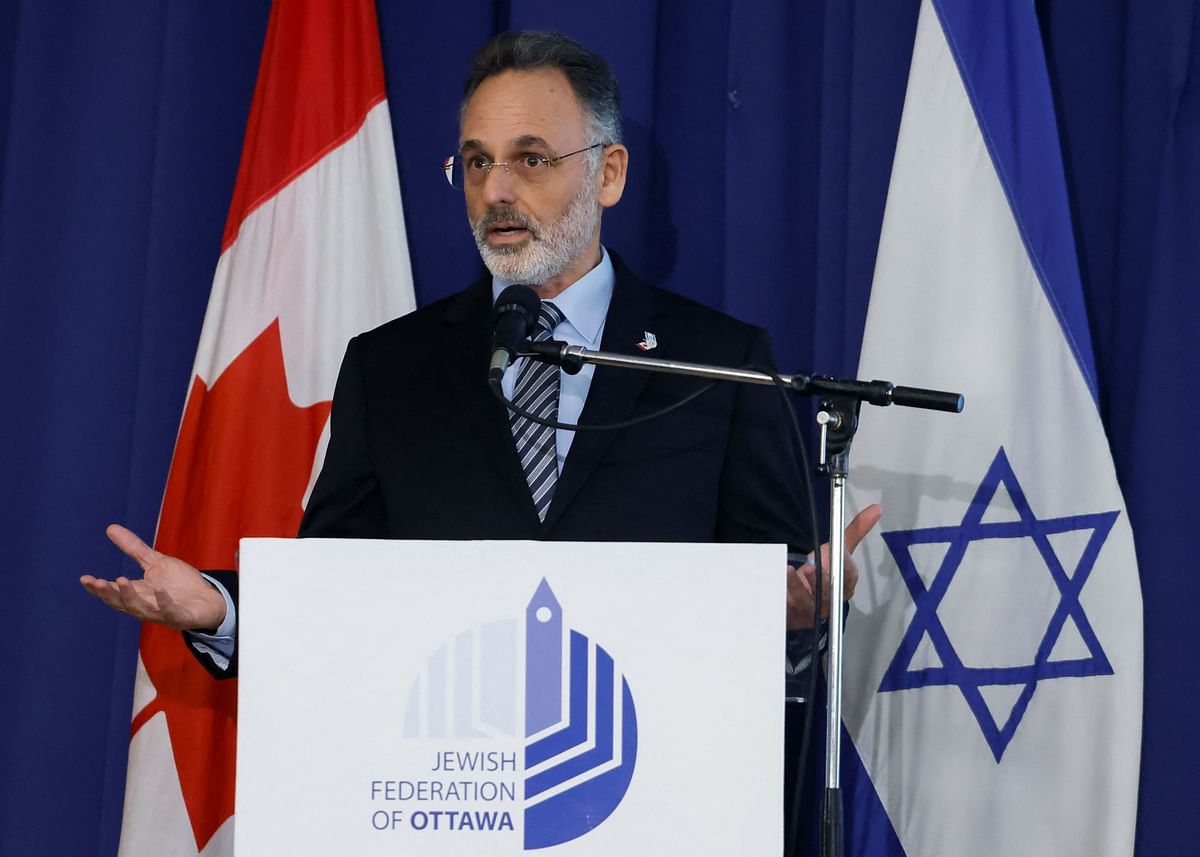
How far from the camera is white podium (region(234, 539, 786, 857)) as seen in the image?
4.57 feet

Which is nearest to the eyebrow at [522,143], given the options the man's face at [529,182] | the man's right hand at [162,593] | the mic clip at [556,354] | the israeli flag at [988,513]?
the man's face at [529,182]

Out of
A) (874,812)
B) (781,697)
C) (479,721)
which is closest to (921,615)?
(874,812)

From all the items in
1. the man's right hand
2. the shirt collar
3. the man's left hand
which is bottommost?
the man's right hand

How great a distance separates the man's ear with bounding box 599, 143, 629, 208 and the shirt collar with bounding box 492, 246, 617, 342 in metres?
0.12

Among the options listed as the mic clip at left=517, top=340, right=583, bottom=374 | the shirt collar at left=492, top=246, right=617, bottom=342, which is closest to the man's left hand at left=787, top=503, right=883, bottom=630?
the mic clip at left=517, top=340, right=583, bottom=374

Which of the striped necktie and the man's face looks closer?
the striped necktie

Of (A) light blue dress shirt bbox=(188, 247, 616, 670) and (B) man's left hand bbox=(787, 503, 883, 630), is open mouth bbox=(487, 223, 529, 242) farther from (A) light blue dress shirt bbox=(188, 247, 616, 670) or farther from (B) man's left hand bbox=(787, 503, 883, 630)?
(B) man's left hand bbox=(787, 503, 883, 630)

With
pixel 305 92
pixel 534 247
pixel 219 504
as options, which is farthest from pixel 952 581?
pixel 305 92

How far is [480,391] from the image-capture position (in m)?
2.33

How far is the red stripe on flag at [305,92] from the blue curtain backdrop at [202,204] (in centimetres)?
17

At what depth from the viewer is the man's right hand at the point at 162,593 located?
1853mm

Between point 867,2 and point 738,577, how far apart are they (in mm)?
1567

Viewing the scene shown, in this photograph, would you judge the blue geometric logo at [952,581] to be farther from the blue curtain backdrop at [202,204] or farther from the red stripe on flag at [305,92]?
the red stripe on flag at [305,92]

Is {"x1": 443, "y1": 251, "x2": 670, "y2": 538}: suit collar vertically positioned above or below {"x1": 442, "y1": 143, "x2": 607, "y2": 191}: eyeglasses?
below
